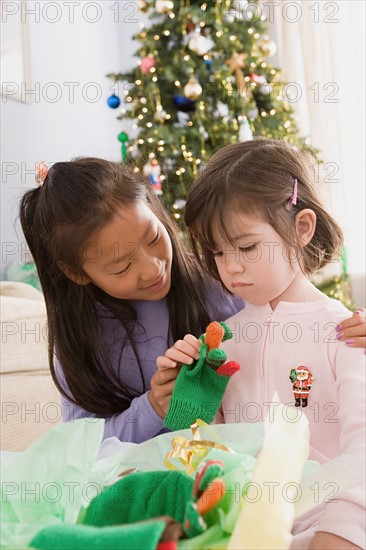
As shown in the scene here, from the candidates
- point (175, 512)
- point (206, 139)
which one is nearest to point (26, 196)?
point (175, 512)

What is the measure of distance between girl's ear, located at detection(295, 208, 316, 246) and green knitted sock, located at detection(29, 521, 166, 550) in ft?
2.42

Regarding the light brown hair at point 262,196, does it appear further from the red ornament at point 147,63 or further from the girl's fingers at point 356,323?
the red ornament at point 147,63

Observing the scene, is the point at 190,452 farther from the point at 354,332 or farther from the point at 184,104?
the point at 184,104

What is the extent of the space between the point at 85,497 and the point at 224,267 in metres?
0.53

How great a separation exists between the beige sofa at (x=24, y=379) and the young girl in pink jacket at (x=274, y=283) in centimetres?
137

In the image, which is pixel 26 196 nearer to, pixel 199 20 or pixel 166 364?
pixel 166 364

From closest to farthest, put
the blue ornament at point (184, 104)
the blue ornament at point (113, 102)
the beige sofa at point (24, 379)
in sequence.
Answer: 1. the beige sofa at point (24, 379)
2. the blue ornament at point (184, 104)
3. the blue ornament at point (113, 102)

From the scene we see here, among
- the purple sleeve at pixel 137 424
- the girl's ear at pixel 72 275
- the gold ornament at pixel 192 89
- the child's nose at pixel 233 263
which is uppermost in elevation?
the gold ornament at pixel 192 89

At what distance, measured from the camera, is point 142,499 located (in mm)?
600

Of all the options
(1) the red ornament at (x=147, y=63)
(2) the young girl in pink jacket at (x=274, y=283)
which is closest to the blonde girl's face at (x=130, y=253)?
(2) the young girl in pink jacket at (x=274, y=283)

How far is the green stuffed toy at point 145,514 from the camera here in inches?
18.9

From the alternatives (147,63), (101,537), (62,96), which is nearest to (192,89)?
(147,63)

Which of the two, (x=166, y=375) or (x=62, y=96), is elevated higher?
(x=62, y=96)

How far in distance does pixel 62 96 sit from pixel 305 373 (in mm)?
3458
